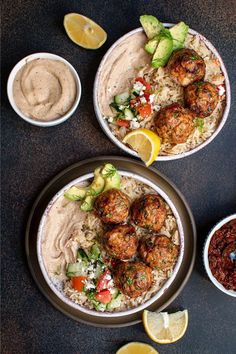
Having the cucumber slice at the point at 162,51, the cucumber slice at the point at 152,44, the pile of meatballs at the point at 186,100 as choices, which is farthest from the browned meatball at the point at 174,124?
the cucumber slice at the point at 152,44

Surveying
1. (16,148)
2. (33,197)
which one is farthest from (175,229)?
(16,148)

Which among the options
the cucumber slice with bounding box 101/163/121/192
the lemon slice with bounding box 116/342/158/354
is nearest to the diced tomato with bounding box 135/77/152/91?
the cucumber slice with bounding box 101/163/121/192

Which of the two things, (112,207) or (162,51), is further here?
(162,51)

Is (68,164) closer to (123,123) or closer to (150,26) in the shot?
(123,123)

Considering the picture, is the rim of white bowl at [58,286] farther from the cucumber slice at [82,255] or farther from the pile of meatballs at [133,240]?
the cucumber slice at [82,255]

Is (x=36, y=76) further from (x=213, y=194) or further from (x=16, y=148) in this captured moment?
(x=213, y=194)

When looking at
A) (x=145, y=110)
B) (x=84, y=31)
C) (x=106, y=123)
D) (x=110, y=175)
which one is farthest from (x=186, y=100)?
(x=84, y=31)
